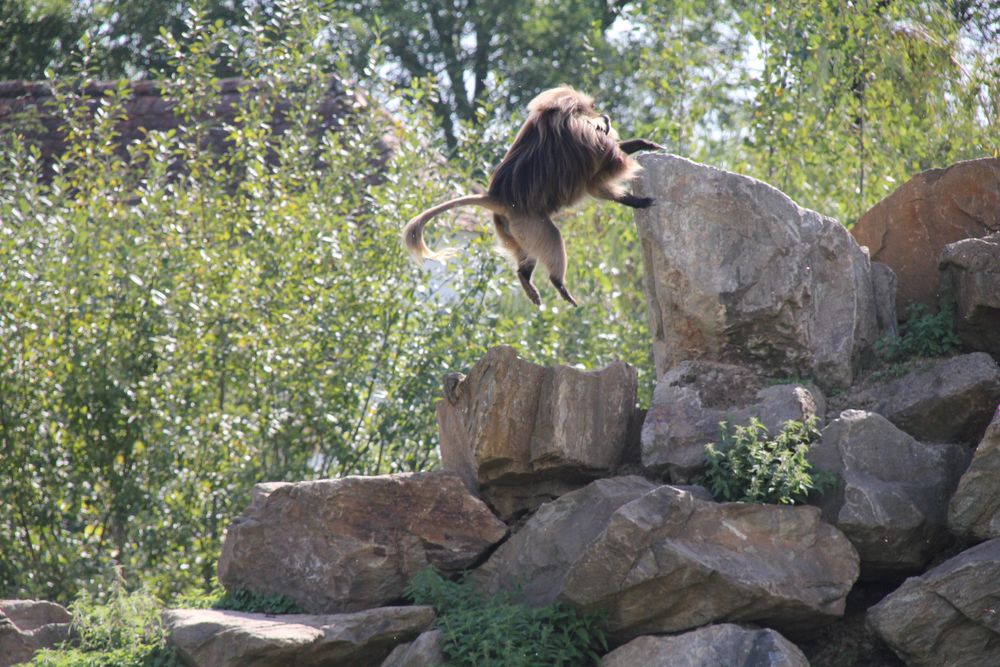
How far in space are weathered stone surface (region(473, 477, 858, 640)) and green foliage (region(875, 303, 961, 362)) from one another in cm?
144

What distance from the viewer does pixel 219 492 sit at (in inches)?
377

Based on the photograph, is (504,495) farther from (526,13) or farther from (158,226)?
(526,13)

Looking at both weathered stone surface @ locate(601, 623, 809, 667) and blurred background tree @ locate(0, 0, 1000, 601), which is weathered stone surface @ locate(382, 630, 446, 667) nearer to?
weathered stone surface @ locate(601, 623, 809, 667)

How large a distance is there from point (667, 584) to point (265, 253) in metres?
5.44

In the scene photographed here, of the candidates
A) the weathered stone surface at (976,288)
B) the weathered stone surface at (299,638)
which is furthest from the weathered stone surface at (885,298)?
the weathered stone surface at (299,638)

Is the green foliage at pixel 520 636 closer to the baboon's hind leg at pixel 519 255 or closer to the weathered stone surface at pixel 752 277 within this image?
the weathered stone surface at pixel 752 277

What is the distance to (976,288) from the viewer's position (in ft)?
20.0

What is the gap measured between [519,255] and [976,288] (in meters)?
2.58

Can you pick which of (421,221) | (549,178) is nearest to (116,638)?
(421,221)

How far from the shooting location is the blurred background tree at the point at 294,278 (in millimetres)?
9250

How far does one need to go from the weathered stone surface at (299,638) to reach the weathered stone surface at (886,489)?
2.08 meters

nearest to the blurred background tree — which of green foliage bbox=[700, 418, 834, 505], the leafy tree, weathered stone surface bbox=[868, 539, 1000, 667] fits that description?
green foliage bbox=[700, 418, 834, 505]

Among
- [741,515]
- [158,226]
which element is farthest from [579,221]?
[741,515]

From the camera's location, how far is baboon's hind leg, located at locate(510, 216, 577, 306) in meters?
7.02
